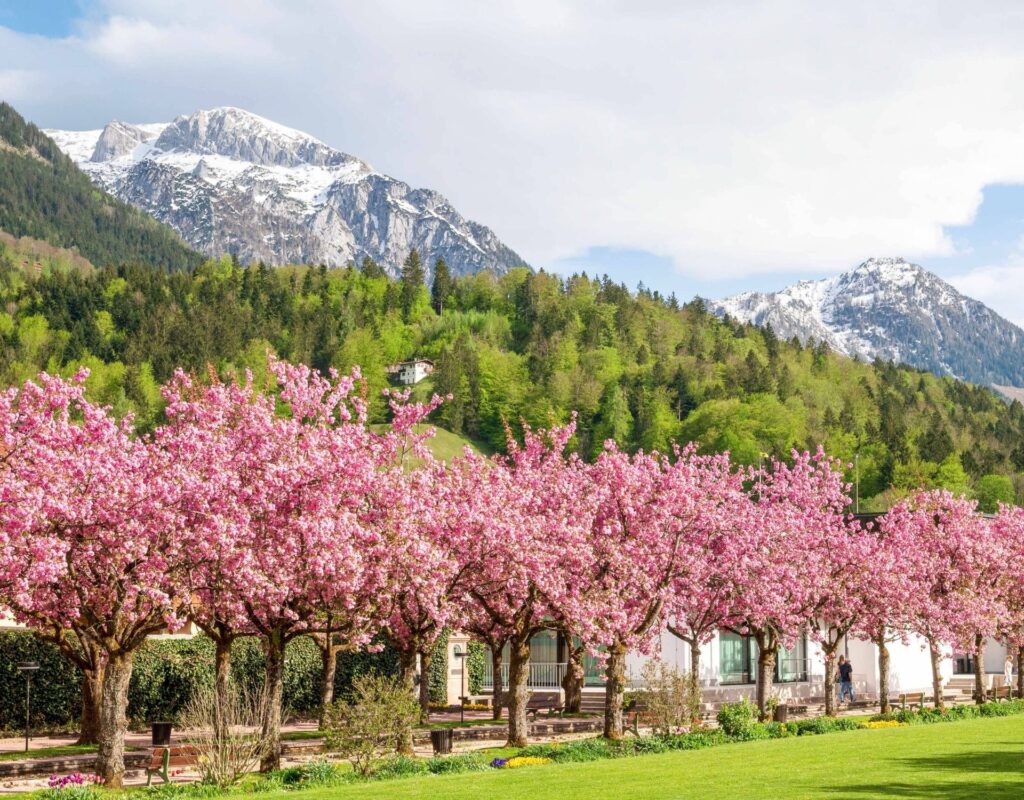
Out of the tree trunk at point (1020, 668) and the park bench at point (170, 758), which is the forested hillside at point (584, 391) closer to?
the tree trunk at point (1020, 668)

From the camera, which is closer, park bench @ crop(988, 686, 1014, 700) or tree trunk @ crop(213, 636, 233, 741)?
tree trunk @ crop(213, 636, 233, 741)

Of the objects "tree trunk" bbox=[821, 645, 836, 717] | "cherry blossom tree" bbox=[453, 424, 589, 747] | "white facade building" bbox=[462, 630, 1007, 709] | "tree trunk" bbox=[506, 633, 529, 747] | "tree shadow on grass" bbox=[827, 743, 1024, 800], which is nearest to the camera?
"tree shadow on grass" bbox=[827, 743, 1024, 800]

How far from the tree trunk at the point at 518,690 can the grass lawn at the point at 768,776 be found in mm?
3799

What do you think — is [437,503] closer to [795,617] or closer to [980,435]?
[795,617]

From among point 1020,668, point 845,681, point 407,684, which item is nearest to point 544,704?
point 845,681

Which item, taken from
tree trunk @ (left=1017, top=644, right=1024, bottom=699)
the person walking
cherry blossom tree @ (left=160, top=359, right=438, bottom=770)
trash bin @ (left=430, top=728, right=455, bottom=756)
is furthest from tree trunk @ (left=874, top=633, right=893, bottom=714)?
cherry blossom tree @ (left=160, top=359, right=438, bottom=770)

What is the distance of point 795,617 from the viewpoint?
130ft

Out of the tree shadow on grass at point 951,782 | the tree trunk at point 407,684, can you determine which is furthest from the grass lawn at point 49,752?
the tree shadow on grass at point 951,782

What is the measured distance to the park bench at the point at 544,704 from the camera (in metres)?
42.4

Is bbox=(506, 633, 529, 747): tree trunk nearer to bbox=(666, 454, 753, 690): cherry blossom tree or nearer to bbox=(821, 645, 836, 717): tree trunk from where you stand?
bbox=(666, 454, 753, 690): cherry blossom tree

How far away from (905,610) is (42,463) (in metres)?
31.8

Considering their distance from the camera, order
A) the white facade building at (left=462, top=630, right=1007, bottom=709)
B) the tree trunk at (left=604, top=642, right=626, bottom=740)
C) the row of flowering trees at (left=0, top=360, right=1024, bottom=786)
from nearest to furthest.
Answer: the row of flowering trees at (left=0, top=360, right=1024, bottom=786)
the tree trunk at (left=604, top=642, right=626, bottom=740)
the white facade building at (left=462, top=630, right=1007, bottom=709)

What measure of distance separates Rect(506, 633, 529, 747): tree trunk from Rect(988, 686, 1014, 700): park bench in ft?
97.5

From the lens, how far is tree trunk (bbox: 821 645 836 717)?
41.3 m
